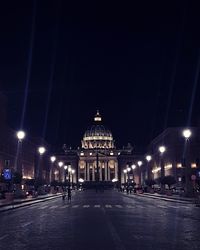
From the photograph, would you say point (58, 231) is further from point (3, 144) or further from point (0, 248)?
point (3, 144)

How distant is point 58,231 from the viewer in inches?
704

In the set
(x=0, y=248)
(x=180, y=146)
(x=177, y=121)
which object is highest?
(x=177, y=121)

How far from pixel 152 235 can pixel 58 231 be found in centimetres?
392

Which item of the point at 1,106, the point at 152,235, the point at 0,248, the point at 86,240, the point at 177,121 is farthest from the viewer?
the point at 177,121

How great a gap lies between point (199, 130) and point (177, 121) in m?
13.8

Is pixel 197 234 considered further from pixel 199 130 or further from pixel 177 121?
pixel 177 121

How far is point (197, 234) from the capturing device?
16594mm

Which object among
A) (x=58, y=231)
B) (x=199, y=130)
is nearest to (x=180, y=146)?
(x=199, y=130)

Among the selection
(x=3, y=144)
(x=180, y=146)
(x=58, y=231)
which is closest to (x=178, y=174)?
(x=180, y=146)

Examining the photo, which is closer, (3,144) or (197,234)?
(197,234)

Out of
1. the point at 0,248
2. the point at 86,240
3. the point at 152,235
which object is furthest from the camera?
the point at 152,235

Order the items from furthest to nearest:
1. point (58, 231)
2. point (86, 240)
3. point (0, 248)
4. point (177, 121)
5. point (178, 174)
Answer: point (177, 121) → point (178, 174) → point (58, 231) → point (86, 240) → point (0, 248)

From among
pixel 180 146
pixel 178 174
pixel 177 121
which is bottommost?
pixel 178 174

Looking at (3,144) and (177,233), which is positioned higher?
(3,144)
